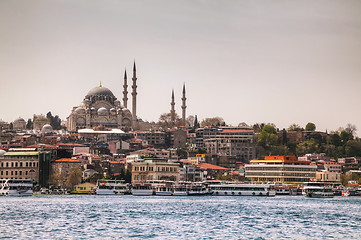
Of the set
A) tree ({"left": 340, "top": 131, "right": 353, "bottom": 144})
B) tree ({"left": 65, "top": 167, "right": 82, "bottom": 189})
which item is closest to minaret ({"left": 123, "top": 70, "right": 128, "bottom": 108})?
tree ({"left": 340, "top": 131, "right": 353, "bottom": 144})

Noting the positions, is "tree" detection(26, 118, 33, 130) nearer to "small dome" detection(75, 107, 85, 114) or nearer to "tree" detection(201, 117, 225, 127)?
"small dome" detection(75, 107, 85, 114)

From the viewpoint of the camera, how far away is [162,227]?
39250 millimetres

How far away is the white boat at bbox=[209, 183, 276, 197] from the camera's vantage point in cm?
8925

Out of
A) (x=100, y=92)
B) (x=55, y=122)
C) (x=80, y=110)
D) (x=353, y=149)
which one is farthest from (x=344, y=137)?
(x=55, y=122)

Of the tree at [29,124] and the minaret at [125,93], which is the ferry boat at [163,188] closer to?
the minaret at [125,93]

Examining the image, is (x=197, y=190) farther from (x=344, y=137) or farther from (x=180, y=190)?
(x=344, y=137)

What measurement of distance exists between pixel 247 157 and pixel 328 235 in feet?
304

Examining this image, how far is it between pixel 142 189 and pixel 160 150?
127 ft

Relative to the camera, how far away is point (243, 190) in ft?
295

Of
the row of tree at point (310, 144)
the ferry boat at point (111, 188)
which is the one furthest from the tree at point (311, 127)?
the ferry boat at point (111, 188)

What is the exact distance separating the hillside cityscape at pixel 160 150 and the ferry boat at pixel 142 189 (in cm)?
854

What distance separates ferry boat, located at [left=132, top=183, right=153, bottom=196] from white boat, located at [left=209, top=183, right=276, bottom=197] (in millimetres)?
8939

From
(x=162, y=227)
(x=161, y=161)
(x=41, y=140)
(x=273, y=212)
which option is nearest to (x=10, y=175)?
(x=161, y=161)

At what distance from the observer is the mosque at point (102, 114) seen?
502 feet
